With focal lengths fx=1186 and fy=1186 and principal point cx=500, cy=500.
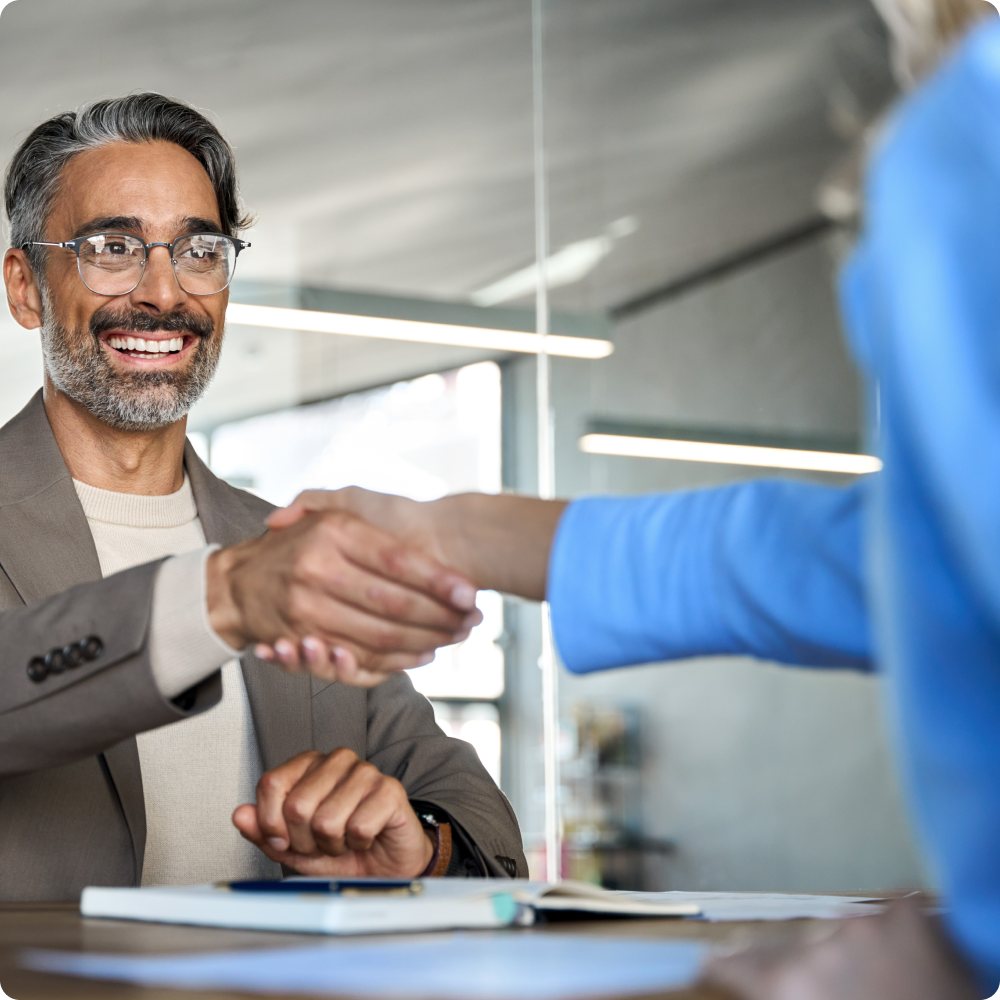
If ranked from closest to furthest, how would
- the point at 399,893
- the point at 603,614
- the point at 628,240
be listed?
the point at 603,614 → the point at 399,893 → the point at 628,240

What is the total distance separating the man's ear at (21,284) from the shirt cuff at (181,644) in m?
0.90

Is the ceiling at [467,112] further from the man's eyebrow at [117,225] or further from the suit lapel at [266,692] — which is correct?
the suit lapel at [266,692]

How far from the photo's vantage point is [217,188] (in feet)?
5.87

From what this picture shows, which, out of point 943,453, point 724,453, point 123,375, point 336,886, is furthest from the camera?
point 724,453

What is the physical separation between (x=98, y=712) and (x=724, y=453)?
260 centimetres

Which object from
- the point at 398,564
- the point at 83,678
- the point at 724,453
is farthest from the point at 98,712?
the point at 724,453

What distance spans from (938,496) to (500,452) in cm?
321

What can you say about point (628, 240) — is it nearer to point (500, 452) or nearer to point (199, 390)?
point (500, 452)

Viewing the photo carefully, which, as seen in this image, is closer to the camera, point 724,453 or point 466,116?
point 724,453

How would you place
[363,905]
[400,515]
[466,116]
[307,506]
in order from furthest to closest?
[466,116]
[307,506]
[400,515]
[363,905]

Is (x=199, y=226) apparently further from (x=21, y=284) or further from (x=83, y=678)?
(x=83, y=678)

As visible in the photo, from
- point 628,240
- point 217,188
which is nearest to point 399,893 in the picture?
point 217,188

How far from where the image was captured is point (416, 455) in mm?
3586

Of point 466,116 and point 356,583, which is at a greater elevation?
point 466,116
